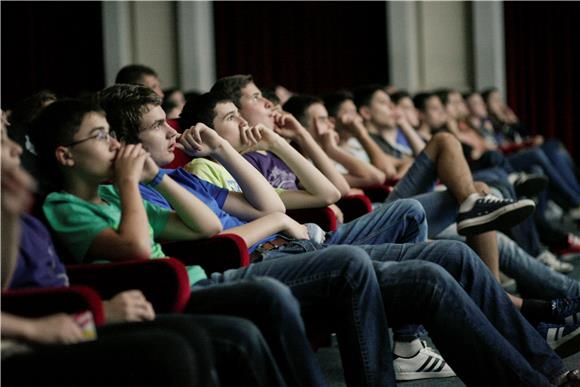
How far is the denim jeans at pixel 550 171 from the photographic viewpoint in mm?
5859

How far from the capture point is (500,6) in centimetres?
819

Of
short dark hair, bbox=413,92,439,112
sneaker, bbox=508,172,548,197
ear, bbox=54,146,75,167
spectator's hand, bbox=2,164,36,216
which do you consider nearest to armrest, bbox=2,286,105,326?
spectator's hand, bbox=2,164,36,216

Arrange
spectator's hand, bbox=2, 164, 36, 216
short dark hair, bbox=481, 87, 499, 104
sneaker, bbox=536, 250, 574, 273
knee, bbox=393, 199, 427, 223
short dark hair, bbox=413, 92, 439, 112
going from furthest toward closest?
short dark hair, bbox=481, 87, 499, 104
short dark hair, bbox=413, 92, 439, 112
sneaker, bbox=536, 250, 574, 273
knee, bbox=393, 199, 427, 223
spectator's hand, bbox=2, 164, 36, 216

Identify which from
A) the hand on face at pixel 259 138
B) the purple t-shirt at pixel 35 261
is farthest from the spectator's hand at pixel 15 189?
the hand on face at pixel 259 138

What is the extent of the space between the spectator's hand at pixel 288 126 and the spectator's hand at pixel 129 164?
133cm

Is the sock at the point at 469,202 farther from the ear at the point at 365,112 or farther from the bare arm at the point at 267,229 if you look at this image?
the ear at the point at 365,112

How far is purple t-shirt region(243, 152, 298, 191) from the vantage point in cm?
338

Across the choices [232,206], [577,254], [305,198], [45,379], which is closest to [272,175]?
[305,198]

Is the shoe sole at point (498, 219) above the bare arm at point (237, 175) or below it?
below

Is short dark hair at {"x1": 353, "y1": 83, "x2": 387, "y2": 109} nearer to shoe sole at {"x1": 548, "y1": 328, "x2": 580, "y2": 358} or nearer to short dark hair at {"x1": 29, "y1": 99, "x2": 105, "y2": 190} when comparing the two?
shoe sole at {"x1": 548, "y1": 328, "x2": 580, "y2": 358}

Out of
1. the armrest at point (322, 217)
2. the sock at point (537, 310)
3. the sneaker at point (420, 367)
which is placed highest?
the armrest at point (322, 217)

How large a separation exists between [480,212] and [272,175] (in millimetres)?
754

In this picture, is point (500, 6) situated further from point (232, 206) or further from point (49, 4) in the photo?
point (232, 206)

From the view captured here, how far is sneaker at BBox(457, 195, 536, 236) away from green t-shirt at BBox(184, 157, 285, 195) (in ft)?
3.05
